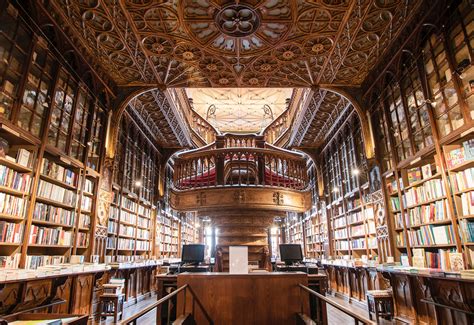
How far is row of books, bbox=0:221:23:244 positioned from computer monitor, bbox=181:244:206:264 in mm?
2618

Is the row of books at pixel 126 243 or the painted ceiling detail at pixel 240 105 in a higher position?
the painted ceiling detail at pixel 240 105

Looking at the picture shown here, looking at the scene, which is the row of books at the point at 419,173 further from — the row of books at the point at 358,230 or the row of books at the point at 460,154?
the row of books at the point at 358,230

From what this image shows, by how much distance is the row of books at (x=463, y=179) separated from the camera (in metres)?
3.23

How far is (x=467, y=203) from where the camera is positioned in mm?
3262

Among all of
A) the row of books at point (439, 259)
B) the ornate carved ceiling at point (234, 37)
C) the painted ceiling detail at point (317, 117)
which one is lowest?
the row of books at point (439, 259)

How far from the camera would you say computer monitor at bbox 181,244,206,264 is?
17.4ft

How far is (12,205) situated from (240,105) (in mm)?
11846

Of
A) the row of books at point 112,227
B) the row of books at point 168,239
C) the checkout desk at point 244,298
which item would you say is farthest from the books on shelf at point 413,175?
the row of books at point 168,239

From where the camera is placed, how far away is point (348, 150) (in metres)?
7.13

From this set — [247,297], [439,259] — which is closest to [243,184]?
[247,297]

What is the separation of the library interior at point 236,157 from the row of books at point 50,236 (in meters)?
0.02

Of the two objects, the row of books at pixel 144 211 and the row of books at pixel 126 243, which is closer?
the row of books at pixel 126 243

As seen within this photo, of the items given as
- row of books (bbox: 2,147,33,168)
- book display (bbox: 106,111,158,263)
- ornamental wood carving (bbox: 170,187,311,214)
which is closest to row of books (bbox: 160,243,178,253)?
book display (bbox: 106,111,158,263)

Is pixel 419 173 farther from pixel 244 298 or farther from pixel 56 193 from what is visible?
pixel 56 193
